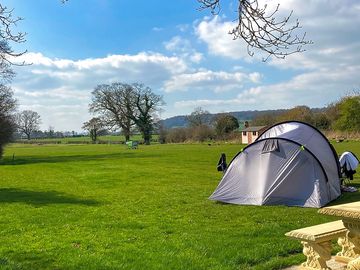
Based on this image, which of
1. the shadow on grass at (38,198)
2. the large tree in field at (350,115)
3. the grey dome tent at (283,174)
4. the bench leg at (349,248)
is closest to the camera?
the bench leg at (349,248)

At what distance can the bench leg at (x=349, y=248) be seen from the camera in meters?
5.67

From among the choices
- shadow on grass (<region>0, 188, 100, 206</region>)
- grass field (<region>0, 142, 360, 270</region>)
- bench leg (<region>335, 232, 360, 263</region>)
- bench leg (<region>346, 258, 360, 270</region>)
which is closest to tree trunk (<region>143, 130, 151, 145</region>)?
shadow on grass (<region>0, 188, 100, 206</region>)

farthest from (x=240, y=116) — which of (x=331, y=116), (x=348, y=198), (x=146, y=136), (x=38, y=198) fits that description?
(x=348, y=198)

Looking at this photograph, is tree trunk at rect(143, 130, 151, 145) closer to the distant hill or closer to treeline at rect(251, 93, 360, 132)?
the distant hill

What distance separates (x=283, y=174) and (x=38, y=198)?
7.97 m

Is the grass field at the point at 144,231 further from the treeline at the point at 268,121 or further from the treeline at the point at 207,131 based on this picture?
the treeline at the point at 207,131

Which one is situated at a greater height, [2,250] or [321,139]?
[321,139]

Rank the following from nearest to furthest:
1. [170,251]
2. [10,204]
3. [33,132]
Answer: [170,251] → [10,204] → [33,132]

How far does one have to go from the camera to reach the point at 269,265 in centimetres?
616

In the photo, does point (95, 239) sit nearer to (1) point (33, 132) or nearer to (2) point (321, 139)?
(2) point (321, 139)

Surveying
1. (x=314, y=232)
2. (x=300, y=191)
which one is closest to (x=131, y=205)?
(x=300, y=191)

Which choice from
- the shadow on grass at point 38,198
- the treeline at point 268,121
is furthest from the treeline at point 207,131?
the shadow on grass at point 38,198

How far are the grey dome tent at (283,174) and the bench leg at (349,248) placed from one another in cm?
555

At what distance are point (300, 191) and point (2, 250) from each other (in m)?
7.75
